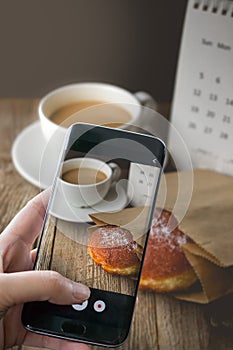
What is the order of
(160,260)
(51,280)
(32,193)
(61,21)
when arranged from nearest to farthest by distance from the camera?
(51,280) → (160,260) → (32,193) → (61,21)

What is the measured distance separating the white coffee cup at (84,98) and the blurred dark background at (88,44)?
0.09m

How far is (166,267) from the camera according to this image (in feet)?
2.06

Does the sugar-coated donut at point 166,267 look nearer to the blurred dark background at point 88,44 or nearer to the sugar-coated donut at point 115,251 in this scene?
the sugar-coated donut at point 115,251

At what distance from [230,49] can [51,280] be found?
0.36 metres

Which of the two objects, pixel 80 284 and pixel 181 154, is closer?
pixel 80 284

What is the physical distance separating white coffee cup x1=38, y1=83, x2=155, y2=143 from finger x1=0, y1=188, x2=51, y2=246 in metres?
0.17

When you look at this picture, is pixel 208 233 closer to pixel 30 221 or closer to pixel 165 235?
pixel 165 235

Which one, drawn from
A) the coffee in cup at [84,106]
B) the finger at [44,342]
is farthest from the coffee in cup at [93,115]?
the finger at [44,342]

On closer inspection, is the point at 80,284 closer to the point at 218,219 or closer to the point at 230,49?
the point at 218,219

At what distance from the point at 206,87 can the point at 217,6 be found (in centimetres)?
10

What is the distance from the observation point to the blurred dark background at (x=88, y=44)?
2.82ft

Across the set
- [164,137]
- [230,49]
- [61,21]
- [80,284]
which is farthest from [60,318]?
[61,21]

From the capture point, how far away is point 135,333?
1.95ft

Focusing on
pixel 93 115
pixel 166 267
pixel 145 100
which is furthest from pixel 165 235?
pixel 145 100
